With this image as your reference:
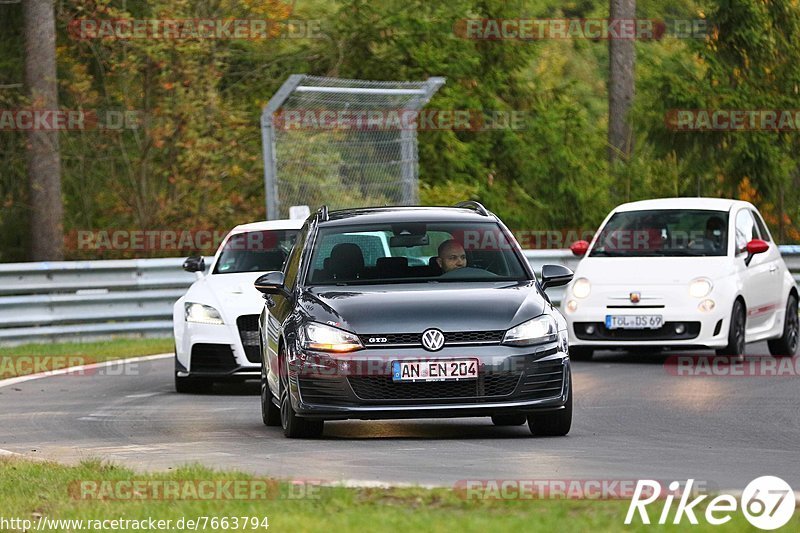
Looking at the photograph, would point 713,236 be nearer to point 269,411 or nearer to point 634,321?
point 634,321

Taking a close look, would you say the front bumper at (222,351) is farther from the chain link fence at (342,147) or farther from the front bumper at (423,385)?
the chain link fence at (342,147)

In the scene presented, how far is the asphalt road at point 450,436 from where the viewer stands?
10.2 metres

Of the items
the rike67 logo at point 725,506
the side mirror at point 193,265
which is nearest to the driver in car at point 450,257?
the rike67 logo at point 725,506

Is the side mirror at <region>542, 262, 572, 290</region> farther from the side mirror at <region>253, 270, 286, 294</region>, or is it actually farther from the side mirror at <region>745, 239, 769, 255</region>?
the side mirror at <region>745, 239, 769, 255</region>

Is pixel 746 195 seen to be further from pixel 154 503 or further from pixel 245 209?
pixel 154 503

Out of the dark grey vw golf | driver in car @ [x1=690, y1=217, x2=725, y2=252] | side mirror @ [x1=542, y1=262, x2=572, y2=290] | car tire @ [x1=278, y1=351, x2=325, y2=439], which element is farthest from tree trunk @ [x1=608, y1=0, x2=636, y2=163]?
car tire @ [x1=278, y1=351, x2=325, y2=439]

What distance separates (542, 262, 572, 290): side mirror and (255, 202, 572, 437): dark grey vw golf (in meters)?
0.36

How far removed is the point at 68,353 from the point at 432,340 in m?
11.4

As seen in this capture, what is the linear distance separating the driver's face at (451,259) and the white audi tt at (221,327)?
13.8ft

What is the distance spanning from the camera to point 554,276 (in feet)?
43.0

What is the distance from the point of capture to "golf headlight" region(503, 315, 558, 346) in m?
11.8

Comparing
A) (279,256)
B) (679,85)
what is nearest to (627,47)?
(679,85)

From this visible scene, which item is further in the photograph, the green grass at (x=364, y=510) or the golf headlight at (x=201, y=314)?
the golf headlight at (x=201, y=314)

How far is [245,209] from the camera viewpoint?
3162 cm
